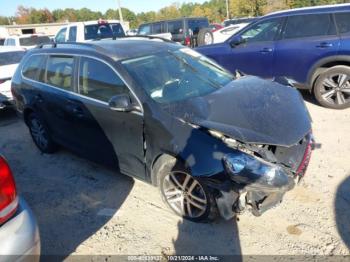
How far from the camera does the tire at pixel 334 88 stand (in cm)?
557

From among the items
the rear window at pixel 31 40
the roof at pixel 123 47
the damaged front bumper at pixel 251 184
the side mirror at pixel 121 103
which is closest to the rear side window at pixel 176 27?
the rear window at pixel 31 40

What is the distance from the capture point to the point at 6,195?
6.90 feet

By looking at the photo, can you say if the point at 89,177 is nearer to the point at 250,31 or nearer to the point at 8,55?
the point at 250,31

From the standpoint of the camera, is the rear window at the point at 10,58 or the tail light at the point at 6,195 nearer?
the tail light at the point at 6,195

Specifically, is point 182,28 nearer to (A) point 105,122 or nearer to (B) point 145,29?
(B) point 145,29

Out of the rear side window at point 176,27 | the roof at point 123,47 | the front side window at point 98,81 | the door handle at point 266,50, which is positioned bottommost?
the front side window at point 98,81

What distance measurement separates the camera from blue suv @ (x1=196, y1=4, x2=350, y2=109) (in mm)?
5570

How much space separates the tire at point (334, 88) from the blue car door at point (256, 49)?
3.21 ft

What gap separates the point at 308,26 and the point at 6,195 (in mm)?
5735

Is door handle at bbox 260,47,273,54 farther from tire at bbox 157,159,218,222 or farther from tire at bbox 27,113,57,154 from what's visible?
tire at bbox 27,113,57,154

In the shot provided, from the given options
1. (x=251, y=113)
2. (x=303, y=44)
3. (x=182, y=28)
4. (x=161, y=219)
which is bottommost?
(x=161, y=219)

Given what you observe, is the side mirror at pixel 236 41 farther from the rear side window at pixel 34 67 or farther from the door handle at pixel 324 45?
the rear side window at pixel 34 67

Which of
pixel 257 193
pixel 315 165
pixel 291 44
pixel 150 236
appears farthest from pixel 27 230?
pixel 291 44

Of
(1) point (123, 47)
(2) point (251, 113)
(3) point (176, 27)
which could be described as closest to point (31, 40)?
(3) point (176, 27)
